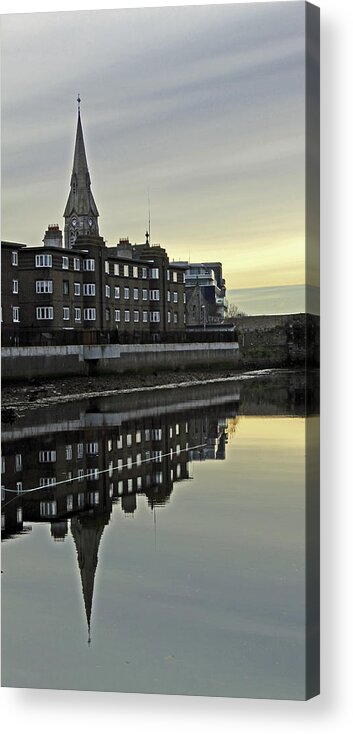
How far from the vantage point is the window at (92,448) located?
7520mm

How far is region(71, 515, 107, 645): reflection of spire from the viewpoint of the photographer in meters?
6.72

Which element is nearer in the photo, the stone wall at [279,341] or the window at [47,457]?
the stone wall at [279,341]

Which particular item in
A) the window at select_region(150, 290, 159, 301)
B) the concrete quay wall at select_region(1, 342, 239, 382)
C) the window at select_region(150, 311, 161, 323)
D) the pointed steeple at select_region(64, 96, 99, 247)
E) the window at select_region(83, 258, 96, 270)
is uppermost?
the pointed steeple at select_region(64, 96, 99, 247)

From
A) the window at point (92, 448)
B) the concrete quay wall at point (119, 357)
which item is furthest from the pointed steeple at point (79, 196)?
the window at point (92, 448)

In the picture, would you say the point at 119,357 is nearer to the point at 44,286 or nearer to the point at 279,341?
the point at 44,286

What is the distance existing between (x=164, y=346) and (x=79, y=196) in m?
1.27

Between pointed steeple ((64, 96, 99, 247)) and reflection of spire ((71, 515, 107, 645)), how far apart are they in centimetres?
189

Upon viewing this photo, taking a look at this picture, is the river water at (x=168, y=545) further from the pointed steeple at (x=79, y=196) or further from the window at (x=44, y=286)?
the pointed steeple at (x=79, y=196)

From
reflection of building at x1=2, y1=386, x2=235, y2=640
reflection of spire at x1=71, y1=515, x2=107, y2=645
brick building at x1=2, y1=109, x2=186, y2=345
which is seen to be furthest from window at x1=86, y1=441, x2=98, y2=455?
brick building at x1=2, y1=109, x2=186, y2=345

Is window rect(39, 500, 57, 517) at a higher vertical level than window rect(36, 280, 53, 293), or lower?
lower

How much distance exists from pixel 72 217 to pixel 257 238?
133 cm

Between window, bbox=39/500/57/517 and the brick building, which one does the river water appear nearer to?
window, bbox=39/500/57/517

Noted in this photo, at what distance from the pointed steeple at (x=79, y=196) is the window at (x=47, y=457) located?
4.99 ft

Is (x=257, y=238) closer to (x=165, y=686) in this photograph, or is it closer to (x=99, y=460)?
(x=99, y=460)
